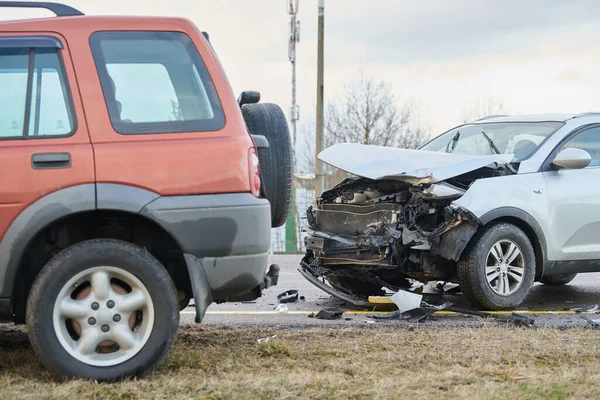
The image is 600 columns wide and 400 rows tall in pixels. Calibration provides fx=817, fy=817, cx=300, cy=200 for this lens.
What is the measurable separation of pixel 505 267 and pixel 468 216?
0.63 m

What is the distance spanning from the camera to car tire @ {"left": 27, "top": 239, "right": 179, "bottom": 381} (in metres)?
4.29

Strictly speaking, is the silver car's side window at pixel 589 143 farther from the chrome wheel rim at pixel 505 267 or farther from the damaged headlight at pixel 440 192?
the damaged headlight at pixel 440 192

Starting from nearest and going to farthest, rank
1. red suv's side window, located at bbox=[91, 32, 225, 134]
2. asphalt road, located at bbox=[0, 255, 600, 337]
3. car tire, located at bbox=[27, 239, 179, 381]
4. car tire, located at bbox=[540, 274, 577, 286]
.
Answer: car tire, located at bbox=[27, 239, 179, 381] < red suv's side window, located at bbox=[91, 32, 225, 134] < asphalt road, located at bbox=[0, 255, 600, 337] < car tire, located at bbox=[540, 274, 577, 286]

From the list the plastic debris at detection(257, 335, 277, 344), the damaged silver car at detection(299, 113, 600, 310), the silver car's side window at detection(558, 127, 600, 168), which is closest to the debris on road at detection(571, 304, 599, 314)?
the damaged silver car at detection(299, 113, 600, 310)

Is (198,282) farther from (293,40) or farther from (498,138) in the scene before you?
(293,40)

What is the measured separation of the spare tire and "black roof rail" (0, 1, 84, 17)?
1286 mm

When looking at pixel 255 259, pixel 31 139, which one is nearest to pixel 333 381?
pixel 255 259

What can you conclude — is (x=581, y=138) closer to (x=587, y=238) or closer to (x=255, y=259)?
(x=587, y=238)

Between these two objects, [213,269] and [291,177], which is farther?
[291,177]

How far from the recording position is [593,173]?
7.63 metres

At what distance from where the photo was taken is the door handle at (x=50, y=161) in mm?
4305

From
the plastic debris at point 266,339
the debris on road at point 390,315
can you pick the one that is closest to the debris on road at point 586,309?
the debris on road at point 390,315

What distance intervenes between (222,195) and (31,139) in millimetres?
1060

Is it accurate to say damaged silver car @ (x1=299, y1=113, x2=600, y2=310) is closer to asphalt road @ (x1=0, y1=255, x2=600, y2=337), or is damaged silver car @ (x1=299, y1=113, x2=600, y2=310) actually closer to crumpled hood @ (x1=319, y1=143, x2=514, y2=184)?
crumpled hood @ (x1=319, y1=143, x2=514, y2=184)
